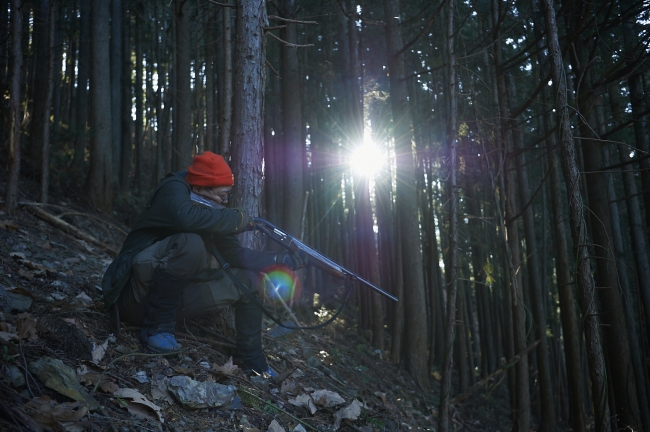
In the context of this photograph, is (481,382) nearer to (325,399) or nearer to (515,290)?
(515,290)

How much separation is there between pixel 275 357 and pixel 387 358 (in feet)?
22.8

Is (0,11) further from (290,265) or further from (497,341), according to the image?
(497,341)

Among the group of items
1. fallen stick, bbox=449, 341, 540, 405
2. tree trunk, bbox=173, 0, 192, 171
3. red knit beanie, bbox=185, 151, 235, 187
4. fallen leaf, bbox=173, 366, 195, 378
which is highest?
tree trunk, bbox=173, 0, 192, 171

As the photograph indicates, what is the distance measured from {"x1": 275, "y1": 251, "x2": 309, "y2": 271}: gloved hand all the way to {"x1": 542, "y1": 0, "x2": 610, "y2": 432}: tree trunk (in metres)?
2.80

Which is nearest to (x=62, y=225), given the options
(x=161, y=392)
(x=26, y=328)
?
(x=26, y=328)

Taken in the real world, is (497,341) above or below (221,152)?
below

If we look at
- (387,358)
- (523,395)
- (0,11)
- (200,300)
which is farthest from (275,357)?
(0,11)

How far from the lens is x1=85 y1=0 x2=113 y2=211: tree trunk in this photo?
1127 cm

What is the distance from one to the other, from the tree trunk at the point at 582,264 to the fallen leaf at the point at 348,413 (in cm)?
244

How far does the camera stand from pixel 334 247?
71.6 feet

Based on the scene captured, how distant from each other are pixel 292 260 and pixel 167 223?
1180mm

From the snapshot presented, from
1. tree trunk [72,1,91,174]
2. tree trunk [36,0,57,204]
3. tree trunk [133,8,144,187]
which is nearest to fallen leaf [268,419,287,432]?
tree trunk [36,0,57,204]

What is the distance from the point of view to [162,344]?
4066 millimetres

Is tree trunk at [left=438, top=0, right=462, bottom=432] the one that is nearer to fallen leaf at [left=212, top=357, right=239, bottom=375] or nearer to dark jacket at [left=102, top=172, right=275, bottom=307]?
→ fallen leaf at [left=212, top=357, right=239, bottom=375]
